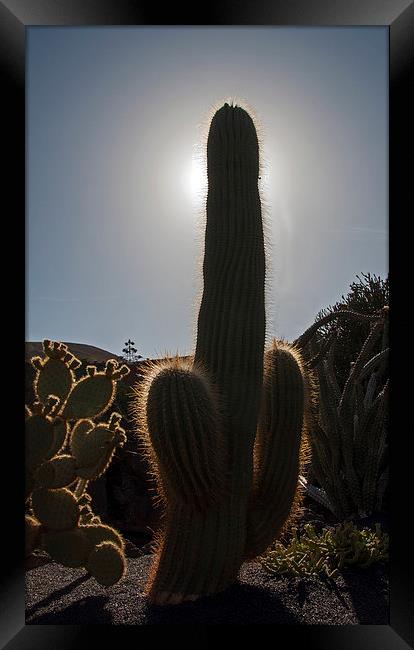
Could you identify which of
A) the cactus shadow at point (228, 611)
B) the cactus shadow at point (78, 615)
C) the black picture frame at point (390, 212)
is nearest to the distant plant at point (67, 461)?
the cactus shadow at point (78, 615)

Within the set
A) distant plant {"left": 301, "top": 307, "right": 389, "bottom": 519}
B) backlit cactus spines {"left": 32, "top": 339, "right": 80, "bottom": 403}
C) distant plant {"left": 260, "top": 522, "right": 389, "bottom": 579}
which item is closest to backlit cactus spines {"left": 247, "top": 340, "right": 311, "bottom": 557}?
distant plant {"left": 260, "top": 522, "right": 389, "bottom": 579}

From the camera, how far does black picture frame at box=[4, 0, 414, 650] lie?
2.66 meters

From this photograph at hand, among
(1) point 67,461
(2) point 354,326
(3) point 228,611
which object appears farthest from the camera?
(2) point 354,326

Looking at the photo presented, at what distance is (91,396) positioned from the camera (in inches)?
136

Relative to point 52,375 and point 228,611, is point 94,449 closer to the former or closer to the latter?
point 52,375

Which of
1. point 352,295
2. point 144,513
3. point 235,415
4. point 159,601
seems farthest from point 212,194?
point 352,295

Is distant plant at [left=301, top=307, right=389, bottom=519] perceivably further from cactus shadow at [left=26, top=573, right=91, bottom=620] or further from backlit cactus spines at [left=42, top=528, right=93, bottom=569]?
backlit cactus spines at [left=42, top=528, right=93, bottom=569]

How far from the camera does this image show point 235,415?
3.33 m

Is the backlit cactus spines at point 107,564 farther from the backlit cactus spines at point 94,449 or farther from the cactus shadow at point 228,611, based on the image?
the backlit cactus spines at point 94,449

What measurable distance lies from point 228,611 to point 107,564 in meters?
0.65

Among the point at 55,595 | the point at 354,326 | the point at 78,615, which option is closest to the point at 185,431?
the point at 78,615

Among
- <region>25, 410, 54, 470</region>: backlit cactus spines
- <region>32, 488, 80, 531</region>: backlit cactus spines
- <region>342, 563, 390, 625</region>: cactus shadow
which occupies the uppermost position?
<region>25, 410, 54, 470</region>: backlit cactus spines

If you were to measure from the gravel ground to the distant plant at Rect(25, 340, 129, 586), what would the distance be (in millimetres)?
188
